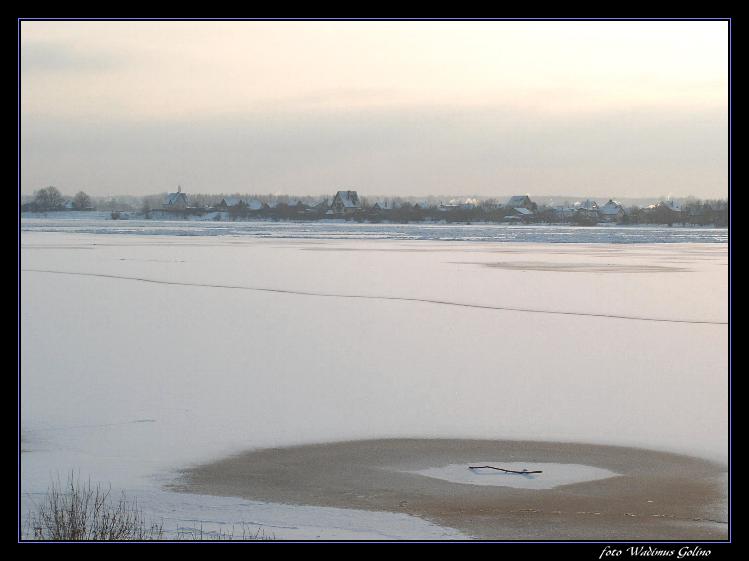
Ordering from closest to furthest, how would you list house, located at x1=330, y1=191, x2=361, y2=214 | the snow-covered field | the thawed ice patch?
the thawed ice patch
the snow-covered field
house, located at x1=330, y1=191, x2=361, y2=214

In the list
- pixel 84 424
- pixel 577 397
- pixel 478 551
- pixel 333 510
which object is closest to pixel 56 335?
pixel 84 424

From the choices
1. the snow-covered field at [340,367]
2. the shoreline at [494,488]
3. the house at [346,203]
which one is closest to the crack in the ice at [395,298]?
the snow-covered field at [340,367]

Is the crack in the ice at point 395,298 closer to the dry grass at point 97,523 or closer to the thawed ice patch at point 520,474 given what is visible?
the thawed ice patch at point 520,474

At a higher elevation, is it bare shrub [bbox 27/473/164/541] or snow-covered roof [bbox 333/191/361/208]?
snow-covered roof [bbox 333/191/361/208]

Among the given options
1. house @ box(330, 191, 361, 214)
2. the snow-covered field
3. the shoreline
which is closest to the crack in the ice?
the snow-covered field

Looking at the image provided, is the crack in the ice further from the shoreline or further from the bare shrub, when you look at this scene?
the bare shrub

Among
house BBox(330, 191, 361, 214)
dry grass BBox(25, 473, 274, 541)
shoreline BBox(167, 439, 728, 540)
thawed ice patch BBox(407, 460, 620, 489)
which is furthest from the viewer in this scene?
house BBox(330, 191, 361, 214)

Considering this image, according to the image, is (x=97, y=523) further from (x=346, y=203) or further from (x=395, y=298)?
(x=346, y=203)

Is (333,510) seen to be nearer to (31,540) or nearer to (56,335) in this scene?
(31,540)
